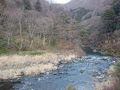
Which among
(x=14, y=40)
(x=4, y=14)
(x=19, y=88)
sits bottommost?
(x=19, y=88)

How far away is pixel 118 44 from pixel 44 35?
16910 mm

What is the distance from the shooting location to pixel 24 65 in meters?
36.8

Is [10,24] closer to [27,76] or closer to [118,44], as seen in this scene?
[118,44]

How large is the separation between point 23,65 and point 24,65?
6.6 inches

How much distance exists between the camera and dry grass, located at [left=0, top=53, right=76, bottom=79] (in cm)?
3256

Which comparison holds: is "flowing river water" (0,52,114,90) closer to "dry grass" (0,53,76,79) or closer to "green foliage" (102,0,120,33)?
"dry grass" (0,53,76,79)

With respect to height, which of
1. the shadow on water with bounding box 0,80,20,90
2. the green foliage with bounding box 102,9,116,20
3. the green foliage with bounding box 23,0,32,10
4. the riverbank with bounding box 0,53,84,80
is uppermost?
the green foliage with bounding box 23,0,32,10

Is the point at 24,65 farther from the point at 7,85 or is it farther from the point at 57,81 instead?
the point at 7,85

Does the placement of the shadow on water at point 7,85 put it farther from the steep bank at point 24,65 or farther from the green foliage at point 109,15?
the green foliage at point 109,15

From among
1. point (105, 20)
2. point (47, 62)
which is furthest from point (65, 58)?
point (105, 20)

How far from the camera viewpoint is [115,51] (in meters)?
61.6

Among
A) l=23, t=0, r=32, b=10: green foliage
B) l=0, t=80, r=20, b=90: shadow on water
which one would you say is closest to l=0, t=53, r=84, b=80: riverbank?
l=0, t=80, r=20, b=90: shadow on water

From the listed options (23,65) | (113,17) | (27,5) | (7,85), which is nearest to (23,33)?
(27,5)

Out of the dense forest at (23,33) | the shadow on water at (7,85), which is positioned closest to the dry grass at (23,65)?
the shadow on water at (7,85)
